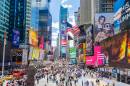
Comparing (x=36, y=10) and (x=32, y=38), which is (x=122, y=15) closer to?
(x=32, y=38)

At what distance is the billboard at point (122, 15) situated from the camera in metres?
38.0

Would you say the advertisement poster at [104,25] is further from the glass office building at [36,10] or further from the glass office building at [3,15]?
the glass office building at [36,10]

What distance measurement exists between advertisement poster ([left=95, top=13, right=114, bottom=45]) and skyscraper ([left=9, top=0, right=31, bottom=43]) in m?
59.0

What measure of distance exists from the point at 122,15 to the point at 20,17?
85470 mm

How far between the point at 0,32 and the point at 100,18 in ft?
183

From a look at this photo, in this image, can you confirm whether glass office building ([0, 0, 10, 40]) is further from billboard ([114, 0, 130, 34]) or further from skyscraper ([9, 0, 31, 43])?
billboard ([114, 0, 130, 34])

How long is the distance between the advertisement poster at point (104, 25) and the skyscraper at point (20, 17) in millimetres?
59047

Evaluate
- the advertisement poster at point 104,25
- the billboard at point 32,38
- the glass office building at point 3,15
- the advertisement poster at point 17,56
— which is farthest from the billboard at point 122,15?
the glass office building at point 3,15

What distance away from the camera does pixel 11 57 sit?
65.5 m

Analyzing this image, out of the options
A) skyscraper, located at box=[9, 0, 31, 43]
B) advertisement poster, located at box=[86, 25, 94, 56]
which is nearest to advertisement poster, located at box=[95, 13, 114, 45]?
advertisement poster, located at box=[86, 25, 94, 56]

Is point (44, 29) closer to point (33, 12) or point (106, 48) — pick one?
point (33, 12)

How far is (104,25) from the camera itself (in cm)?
7112

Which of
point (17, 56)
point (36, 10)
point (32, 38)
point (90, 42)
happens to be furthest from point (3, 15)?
point (36, 10)

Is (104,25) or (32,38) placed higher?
(104,25)
